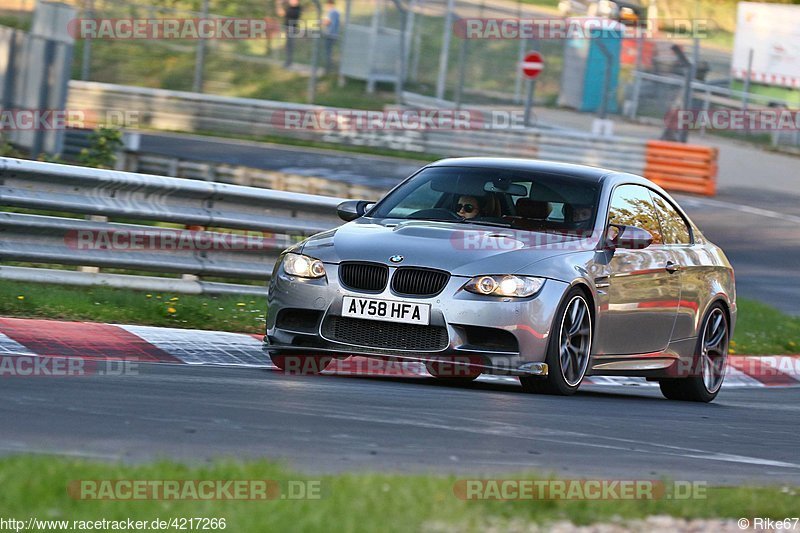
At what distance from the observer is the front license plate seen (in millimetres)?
8203

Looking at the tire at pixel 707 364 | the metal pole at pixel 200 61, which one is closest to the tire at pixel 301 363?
the tire at pixel 707 364

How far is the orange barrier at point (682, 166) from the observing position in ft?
89.9

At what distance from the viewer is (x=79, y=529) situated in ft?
13.5

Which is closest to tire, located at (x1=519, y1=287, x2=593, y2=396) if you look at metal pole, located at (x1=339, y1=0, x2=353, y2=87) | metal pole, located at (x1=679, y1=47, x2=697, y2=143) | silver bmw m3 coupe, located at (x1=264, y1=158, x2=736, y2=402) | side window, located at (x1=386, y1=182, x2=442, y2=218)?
silver bmw m3 coupe, located at (x1=264, y1=158, x2=736, y2=402)

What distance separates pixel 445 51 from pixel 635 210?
2262 centimetres

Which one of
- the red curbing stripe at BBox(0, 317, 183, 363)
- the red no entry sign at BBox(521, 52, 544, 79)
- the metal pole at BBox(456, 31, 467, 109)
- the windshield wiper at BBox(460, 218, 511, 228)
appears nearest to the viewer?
the red curbing stripe at BBox(0, 317, 183, 363)

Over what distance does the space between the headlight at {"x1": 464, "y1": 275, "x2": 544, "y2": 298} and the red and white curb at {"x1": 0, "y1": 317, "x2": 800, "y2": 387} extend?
4.78 feet

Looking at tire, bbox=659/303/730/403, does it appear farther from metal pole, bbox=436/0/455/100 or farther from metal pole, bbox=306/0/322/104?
metal pole, bbox=436/0/455/100

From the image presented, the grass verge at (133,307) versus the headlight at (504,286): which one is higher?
the headlight at (504,286)

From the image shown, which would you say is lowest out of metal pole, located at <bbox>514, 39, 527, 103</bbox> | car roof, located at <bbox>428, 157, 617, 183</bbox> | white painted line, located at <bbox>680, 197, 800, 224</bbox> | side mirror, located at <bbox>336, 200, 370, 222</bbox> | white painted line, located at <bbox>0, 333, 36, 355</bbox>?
white painted line, located at <bbox>0, 333, 36, 355</bbox>

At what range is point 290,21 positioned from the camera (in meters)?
31.8

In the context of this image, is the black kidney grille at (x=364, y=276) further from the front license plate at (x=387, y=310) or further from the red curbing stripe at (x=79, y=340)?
the red curbing stripe at (x=79, y=340)

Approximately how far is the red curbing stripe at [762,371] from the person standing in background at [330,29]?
20124 millimetres

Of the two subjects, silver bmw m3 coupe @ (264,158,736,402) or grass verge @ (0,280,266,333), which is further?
grass verge @ (0,280,266,333)
